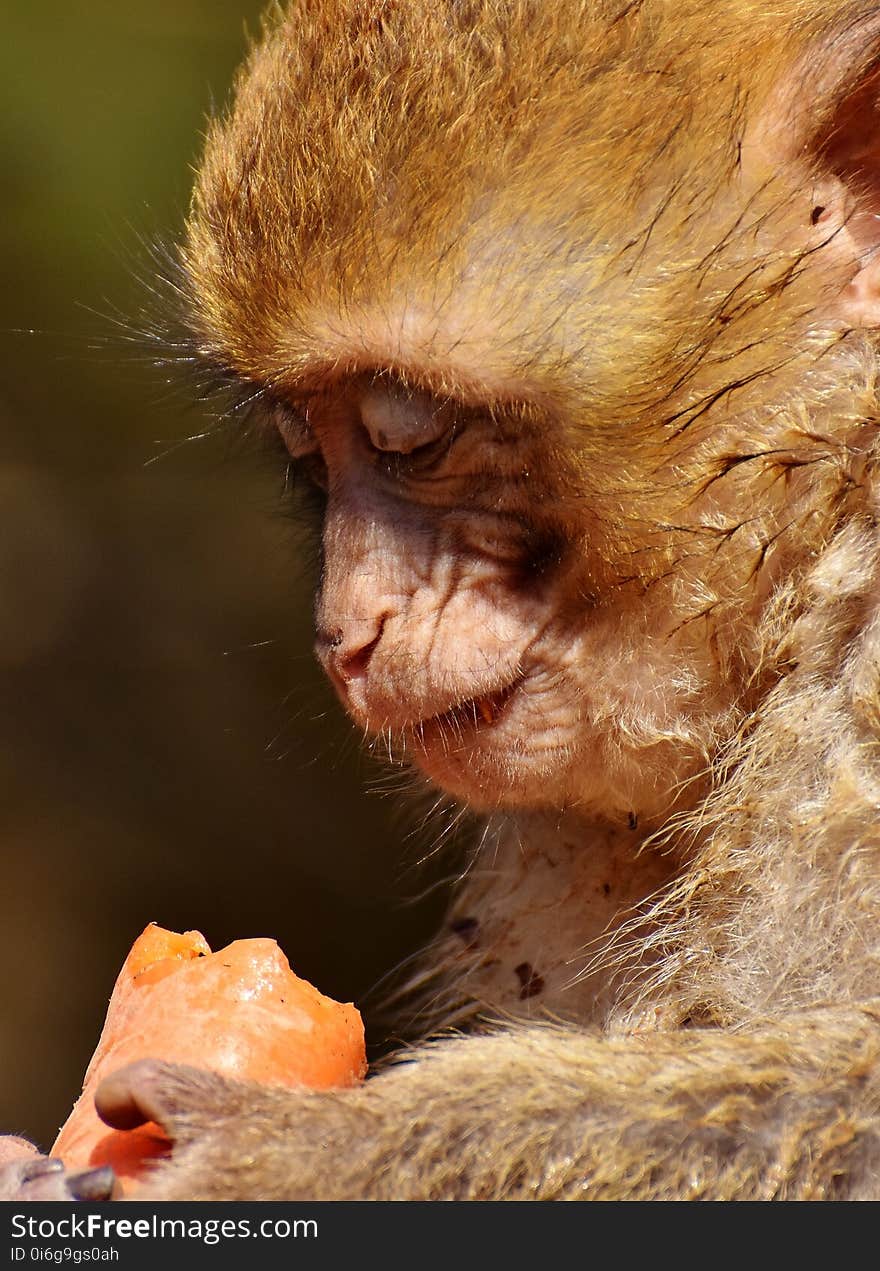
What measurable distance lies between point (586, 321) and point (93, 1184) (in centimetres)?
131

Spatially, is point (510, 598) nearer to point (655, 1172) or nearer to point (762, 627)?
point (762, 627)

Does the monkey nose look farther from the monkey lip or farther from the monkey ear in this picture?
the monkey ear

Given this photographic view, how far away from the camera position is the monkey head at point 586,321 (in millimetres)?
2395

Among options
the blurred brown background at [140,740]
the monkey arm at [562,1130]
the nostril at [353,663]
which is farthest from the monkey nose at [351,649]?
the blurred brown background at [140,740]

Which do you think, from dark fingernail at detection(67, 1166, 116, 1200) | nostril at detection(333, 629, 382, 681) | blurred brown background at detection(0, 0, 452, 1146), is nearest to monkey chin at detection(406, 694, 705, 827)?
nostril at detection(333, 629, 382, 681)

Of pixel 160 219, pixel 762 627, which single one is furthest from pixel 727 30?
pixel 160 219

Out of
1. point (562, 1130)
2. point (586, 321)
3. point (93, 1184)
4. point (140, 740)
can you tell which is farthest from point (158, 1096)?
point (140, 740)

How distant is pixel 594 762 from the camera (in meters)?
2.70

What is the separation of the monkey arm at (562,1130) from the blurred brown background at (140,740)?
3.00 m

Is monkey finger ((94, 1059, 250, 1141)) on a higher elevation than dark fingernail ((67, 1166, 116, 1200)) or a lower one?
higher

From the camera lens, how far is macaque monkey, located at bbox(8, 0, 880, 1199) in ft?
6.66

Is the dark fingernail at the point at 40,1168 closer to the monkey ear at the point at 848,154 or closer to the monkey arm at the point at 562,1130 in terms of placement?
the monkey arm at the point at 562,1130

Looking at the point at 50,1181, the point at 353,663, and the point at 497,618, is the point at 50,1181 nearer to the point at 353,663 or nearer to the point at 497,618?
the point at 353,663

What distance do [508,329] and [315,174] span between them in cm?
39
